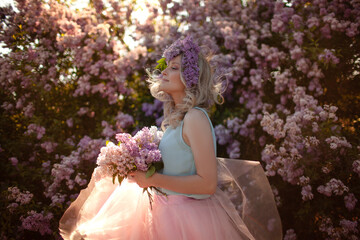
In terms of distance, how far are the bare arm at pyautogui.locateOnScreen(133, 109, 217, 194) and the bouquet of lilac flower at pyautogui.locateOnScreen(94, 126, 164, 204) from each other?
2.6 inches

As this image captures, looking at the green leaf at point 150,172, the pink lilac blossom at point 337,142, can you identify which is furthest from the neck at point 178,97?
the pink lilac blossom at point 337,142

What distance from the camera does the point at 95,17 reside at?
4398 millimetres

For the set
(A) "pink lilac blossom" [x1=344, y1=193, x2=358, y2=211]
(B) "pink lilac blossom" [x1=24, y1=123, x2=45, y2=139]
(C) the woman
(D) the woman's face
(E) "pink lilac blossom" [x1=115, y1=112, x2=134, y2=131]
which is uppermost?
(D) the woman's face

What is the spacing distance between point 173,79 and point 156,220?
856 mm

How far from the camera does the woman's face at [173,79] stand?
1951 mm

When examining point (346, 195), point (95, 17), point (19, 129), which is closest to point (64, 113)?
point (19, 129)

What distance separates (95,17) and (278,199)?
11.1ft

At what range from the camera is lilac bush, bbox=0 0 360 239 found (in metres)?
3.00

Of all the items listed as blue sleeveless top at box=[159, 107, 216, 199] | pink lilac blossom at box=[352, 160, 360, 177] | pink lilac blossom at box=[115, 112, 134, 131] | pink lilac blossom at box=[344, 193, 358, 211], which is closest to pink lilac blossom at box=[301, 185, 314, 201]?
pink lilac blossom at box=[344, 193, 358, 211]

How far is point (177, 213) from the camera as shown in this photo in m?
1.77

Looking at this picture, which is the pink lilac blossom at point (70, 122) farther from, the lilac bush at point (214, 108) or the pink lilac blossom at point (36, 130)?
the pink lilac blossom at point (36, 130)

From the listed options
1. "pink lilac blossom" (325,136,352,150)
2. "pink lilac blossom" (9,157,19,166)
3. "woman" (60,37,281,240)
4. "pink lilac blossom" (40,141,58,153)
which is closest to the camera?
"woman" (60,37,281,240)

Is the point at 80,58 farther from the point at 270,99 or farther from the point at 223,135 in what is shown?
the point at 270,99

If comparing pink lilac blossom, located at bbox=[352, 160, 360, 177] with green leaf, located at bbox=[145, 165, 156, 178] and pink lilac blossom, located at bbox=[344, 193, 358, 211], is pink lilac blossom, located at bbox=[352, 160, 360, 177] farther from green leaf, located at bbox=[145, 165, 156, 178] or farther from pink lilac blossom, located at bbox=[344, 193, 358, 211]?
green leaf, located at bbox=[145, 165, 156, 178]
